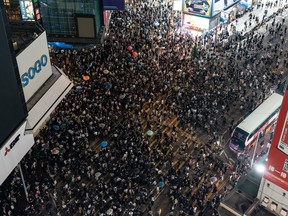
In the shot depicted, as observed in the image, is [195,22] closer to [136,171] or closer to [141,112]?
[141,112]

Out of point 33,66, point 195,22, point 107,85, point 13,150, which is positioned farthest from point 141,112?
point 195,22

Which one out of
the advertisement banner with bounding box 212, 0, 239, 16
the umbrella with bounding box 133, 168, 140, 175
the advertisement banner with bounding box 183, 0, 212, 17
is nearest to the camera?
the umbrella with bounding box 133, 168, 140, 175

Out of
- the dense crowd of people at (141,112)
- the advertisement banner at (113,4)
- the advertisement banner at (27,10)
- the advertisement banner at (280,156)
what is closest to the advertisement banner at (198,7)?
the dense crowd of people at (141,112)

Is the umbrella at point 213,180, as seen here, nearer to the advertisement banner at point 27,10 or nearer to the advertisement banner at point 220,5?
the advertisement banner at point 27,10

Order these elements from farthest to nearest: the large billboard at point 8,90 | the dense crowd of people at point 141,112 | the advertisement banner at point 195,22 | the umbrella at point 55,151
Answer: the advertisement banner at point 195,22 → the umbrella at point 55,151 → the dense crowd of people at point 141,112 → the large billboard at point 8,90

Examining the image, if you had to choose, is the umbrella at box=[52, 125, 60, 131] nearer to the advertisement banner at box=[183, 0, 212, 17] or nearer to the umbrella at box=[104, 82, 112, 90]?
the umbrella at box=[104, 82, 112, 90]

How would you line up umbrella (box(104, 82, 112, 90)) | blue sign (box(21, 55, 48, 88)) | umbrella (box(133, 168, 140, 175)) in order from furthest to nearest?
umbrella (box(104, 82, 112, 90)) < umbrella (box(133, 168, 140, 175)) < blue sign (box(21, 55, 48, 88))

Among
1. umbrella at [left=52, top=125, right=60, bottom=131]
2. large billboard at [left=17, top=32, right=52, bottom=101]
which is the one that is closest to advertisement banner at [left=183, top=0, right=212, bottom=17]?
large billboard at [left=17, top=32, right=52, bottom=101]
